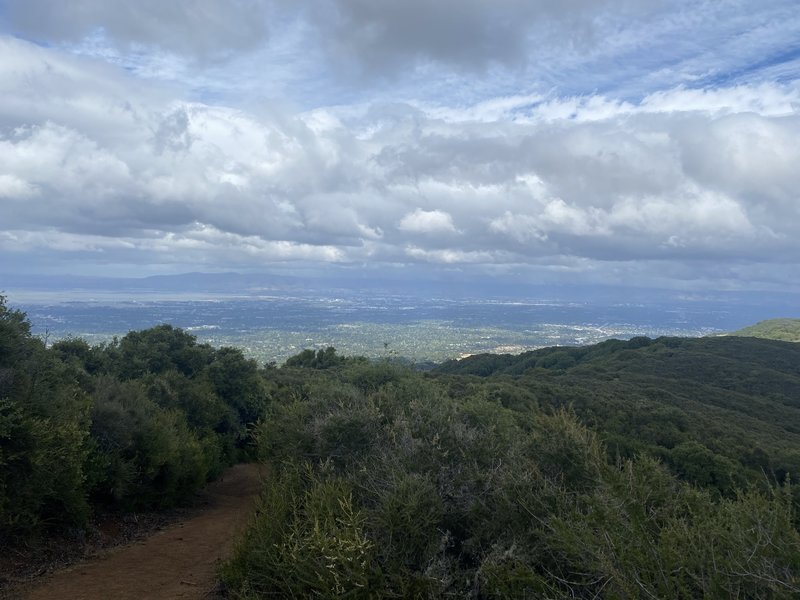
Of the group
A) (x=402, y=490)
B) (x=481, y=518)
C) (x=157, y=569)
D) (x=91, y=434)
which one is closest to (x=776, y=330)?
(x=481, y=518)

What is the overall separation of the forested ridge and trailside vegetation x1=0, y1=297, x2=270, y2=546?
0.05 meters

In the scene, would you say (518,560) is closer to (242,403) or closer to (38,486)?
(38,486)

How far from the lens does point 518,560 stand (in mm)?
6332

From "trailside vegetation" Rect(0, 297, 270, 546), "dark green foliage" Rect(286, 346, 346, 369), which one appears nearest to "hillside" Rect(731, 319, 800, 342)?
"dark green foliage" Rect(286, 346, 346, 369)

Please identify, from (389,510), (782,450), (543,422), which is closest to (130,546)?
(389,510)

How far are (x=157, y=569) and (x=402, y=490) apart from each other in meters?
6.13

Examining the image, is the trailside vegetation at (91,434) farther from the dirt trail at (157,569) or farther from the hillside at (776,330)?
the hillside at (776,330)

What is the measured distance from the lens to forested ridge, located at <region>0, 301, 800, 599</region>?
5348 mm

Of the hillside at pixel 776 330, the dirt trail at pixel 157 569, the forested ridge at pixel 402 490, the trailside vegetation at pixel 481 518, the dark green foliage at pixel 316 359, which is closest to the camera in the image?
the trailside vegetation at pixel 481 518

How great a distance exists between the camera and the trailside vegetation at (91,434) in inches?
404

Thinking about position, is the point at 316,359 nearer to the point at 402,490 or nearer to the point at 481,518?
the point at 402,490

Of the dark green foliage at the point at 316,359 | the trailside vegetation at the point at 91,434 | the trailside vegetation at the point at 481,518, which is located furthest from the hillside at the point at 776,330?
the trailside vegetation at the point at 481,518

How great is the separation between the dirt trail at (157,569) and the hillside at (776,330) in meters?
108

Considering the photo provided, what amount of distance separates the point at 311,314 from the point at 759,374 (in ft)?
254
